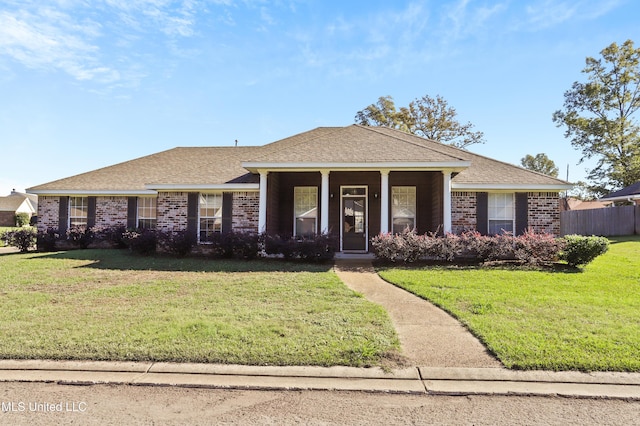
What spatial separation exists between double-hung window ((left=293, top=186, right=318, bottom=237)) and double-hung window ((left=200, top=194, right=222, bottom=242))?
2.80 metres

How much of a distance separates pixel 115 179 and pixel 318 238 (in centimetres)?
1032

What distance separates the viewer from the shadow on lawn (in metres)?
10.7

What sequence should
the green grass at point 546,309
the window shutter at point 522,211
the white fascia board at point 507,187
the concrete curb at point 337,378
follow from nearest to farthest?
the concrete curb at point 337,378 < the green grass at point 546,309 < the white fascia board at point 507,187 < the window shutter at point 522,211

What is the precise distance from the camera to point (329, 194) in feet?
48.8

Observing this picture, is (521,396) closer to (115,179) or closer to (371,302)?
(371,302)

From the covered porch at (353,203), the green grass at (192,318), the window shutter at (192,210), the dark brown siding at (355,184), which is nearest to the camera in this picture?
the green grass at (192,318)

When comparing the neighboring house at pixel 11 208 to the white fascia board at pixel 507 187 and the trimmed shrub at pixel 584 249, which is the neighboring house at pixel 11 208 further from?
the trimmed shrub at pixel 584 249

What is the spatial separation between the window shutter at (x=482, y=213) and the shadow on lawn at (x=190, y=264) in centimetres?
556

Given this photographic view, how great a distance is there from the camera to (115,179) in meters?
16.9

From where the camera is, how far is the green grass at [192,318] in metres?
4.66

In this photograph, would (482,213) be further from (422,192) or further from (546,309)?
(546,309)

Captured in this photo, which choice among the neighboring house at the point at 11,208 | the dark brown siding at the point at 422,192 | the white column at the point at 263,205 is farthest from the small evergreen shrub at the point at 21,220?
the dark brown siding at the point at 422,192

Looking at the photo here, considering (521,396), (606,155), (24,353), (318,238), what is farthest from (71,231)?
(606,155)

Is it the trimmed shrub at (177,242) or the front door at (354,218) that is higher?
the front door at (354,218)
